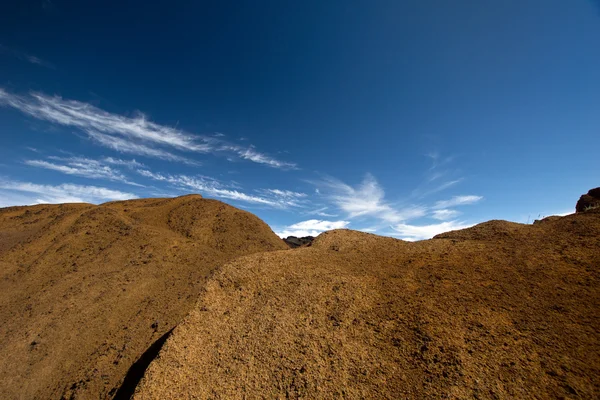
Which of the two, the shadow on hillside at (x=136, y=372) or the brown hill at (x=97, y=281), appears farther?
the brown hill at (x=97, y=281)

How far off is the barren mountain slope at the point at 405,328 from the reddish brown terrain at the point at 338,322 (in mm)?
28

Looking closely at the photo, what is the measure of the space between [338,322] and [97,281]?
12.9 m

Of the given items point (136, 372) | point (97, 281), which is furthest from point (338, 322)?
point (97, 281)

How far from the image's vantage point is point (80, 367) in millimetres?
8844

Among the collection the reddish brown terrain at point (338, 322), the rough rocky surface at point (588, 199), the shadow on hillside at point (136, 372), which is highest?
the rough rocky surface at point (588, 199)

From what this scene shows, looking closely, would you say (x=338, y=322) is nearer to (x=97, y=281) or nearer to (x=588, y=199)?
(x=97, y=281)

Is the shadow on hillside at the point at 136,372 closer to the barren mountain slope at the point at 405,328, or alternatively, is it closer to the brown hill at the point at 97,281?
the brown hill at the point at 97,281

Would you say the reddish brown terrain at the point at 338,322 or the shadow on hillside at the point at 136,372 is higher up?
the reddish brown terrain at the point at 338,322

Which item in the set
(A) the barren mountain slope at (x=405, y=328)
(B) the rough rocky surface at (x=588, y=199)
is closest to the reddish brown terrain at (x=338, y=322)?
(A) the barren mountain slope at (x=405, y=328)

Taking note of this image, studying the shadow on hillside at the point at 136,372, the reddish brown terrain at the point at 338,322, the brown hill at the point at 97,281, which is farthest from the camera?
the brown hill at the point at 97,281

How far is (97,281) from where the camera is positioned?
43.3 feet

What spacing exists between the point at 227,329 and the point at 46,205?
93.9 ft

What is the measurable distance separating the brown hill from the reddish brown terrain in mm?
76

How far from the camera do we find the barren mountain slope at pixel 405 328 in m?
4.86
